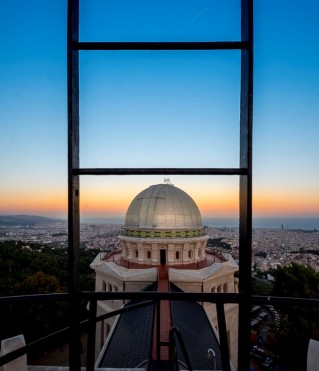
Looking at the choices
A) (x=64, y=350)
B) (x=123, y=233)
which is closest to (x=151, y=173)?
(x=123, y=233)

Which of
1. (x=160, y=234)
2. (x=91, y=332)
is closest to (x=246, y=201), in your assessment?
(x=91, y=332)

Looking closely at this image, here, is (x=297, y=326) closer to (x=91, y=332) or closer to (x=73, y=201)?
(x=91, y=332)

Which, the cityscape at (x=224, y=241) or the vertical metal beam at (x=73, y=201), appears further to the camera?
the cityscape at (x=224, y=241)

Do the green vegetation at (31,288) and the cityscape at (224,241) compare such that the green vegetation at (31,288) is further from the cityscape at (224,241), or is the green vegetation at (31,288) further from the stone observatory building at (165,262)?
the stone observatory building at (165,262)

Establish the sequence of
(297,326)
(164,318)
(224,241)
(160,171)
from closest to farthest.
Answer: (160,171) → (164,318) → (297,326) → (224,241)

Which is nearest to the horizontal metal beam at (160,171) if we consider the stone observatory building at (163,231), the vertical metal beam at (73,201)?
the vertical metal beam at (73,201)
